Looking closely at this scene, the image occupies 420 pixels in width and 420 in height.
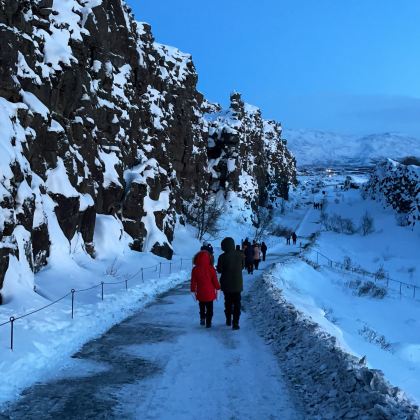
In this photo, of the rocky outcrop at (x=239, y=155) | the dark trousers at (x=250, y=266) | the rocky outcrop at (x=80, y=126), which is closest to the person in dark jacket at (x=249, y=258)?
the dark trousers at (x=250, y=266)

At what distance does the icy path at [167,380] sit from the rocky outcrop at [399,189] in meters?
62.1

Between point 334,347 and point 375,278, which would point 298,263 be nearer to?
point 375,278

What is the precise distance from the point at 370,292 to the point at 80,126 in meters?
18.9

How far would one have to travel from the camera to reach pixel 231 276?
11367 mm

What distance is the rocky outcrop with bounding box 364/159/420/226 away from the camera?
68.3m

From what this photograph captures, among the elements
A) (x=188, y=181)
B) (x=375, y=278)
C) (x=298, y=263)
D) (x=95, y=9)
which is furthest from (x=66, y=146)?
(x=188, y=181)

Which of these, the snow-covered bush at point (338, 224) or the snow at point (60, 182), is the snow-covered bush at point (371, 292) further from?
the snow-covered bush at point (338, 224)

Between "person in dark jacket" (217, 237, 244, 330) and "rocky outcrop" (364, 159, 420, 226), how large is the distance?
198 ft

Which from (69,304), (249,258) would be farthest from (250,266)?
(69,304)

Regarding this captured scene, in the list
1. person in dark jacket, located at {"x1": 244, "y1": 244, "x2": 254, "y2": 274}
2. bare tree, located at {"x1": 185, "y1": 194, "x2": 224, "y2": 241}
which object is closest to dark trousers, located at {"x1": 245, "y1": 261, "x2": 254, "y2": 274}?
person in dark jacket, located at {"x1": 244, "y1": 244, "x2": 254, "y2": 274}

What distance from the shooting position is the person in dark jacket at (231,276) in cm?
1133

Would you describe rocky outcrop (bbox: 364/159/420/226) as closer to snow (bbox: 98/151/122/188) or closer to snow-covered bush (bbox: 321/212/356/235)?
snow-covered bush (bbox: 321/212/356/235)

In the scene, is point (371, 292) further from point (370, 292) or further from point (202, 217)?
point (202, 217)

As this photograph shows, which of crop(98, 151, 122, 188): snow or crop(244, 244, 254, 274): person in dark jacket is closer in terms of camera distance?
crop(244, 244, 254, 274): person in dark jacket
